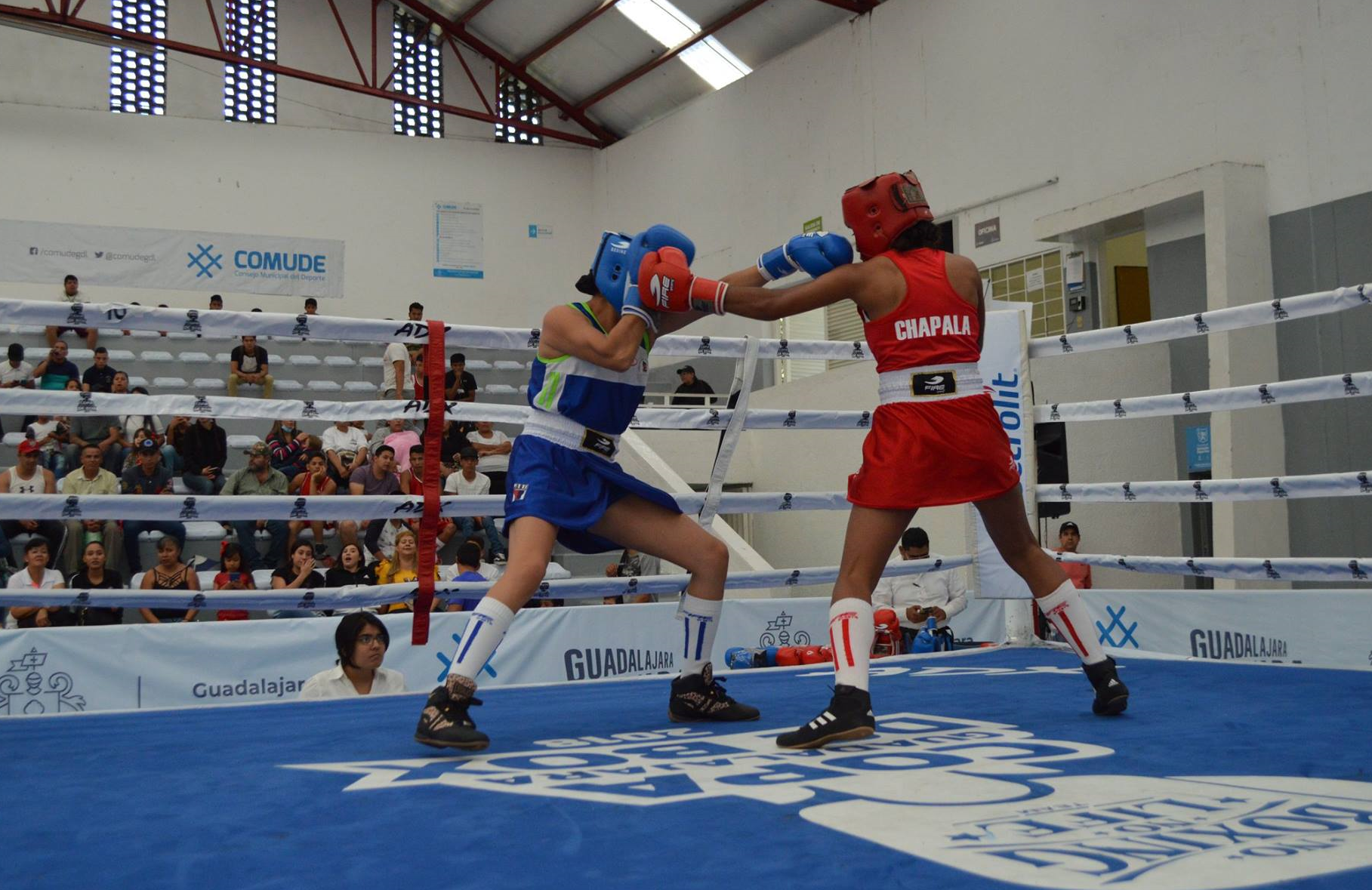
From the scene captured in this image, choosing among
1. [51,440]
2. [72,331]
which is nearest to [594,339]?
[51,440]

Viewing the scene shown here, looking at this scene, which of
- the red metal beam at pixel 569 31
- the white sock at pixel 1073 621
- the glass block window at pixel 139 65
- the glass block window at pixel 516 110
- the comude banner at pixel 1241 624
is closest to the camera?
the white sock at pixel 1073 621

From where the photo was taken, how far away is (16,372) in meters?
9.48

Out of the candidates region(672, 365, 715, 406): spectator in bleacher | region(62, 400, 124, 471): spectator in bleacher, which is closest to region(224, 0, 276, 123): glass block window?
region(672, 365, 715, 406): spectator in bleacher

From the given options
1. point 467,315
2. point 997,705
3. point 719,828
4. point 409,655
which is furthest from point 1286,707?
point 467,315

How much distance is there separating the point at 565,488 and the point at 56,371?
833cm

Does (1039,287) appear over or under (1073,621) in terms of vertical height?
over

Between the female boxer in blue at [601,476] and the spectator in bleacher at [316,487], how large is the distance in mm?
4994

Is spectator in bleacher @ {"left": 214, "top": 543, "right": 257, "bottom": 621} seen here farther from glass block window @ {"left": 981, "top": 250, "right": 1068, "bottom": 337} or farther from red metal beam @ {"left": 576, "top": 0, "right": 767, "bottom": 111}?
red metal beam @ {"left": 576, "top": 0, "right": 767, "bottom": 111}

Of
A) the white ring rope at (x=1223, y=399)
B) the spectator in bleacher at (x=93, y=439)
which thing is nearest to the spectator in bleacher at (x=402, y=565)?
the spectator in bleacher at (x=93, y=439)

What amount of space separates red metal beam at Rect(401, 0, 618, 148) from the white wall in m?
0.40

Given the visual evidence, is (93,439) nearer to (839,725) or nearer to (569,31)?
(839,725)

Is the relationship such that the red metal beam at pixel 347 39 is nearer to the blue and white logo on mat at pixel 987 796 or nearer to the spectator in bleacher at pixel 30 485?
the spectator in bleacher at pixel 30 485

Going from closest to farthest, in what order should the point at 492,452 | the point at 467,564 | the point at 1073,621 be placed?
the point at 1073,621 → the point at 467,564 → the point at 492,452

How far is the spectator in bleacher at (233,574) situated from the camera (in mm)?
6379
